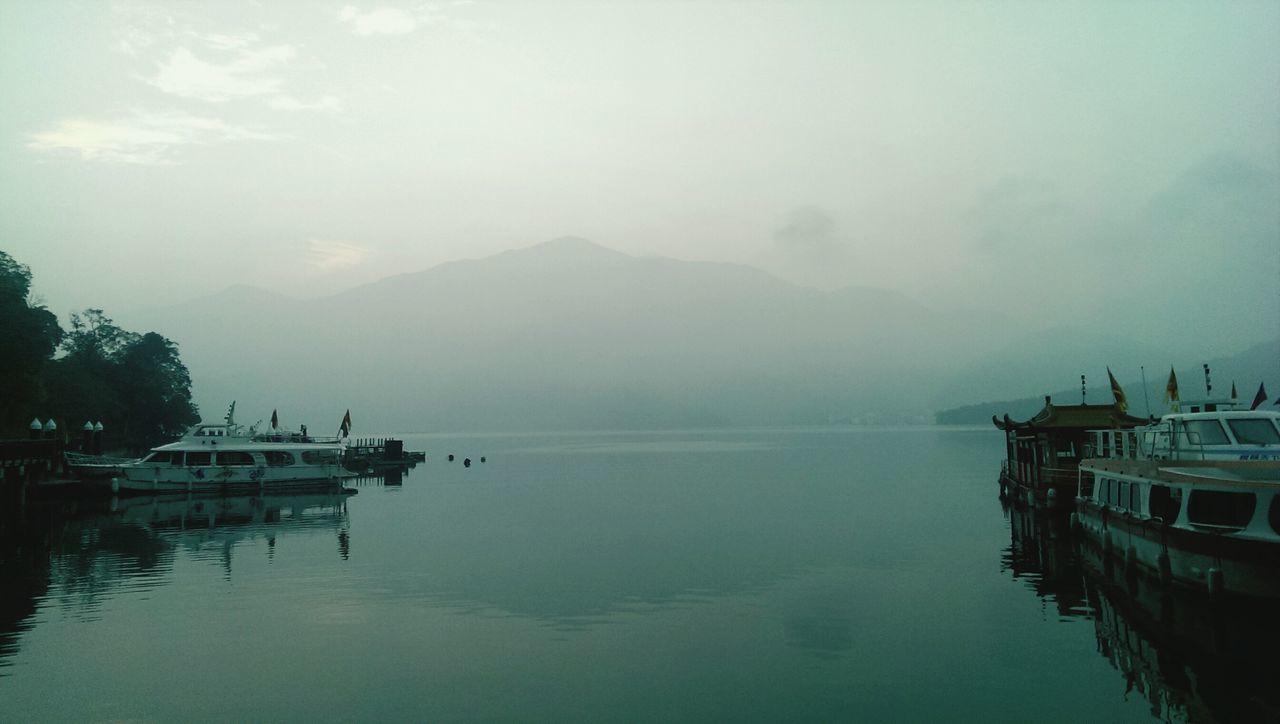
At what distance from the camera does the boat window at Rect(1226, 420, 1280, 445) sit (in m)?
26.9

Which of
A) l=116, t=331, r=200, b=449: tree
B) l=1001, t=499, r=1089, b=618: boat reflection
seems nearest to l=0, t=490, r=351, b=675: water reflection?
l=1001, t=499, r=1089, b=618: boat reflection

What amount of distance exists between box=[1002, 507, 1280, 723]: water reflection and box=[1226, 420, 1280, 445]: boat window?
228 inches

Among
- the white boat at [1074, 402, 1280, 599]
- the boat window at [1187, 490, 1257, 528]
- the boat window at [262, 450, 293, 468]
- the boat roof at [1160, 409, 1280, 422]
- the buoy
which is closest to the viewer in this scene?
the white boat at [1074, 402, 1280, 599]

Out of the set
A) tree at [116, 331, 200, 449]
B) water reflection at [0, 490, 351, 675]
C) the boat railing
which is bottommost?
water reflection at [0, 490, 351, 675]

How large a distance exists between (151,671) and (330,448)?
191 ft

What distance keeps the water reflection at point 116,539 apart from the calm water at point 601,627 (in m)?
0.24

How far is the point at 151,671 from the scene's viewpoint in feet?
67.6

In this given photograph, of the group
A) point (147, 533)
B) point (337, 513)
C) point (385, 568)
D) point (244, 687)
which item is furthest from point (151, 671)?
point (337, 513)

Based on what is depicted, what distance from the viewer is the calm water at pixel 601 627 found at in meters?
18.4

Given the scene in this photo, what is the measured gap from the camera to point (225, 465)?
68500 mm

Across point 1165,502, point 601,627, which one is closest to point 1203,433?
point 1165,502

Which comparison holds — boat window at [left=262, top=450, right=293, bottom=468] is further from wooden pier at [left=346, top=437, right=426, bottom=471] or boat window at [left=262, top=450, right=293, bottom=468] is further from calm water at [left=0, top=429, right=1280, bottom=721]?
wooden pier at [left=346, top=437, right=426, bottom=471]

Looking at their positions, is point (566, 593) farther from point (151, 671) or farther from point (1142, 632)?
point (1142, 632)

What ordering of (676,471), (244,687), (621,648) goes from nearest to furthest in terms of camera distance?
1. (244,687)
2. (621,648)
3. (676,471)
